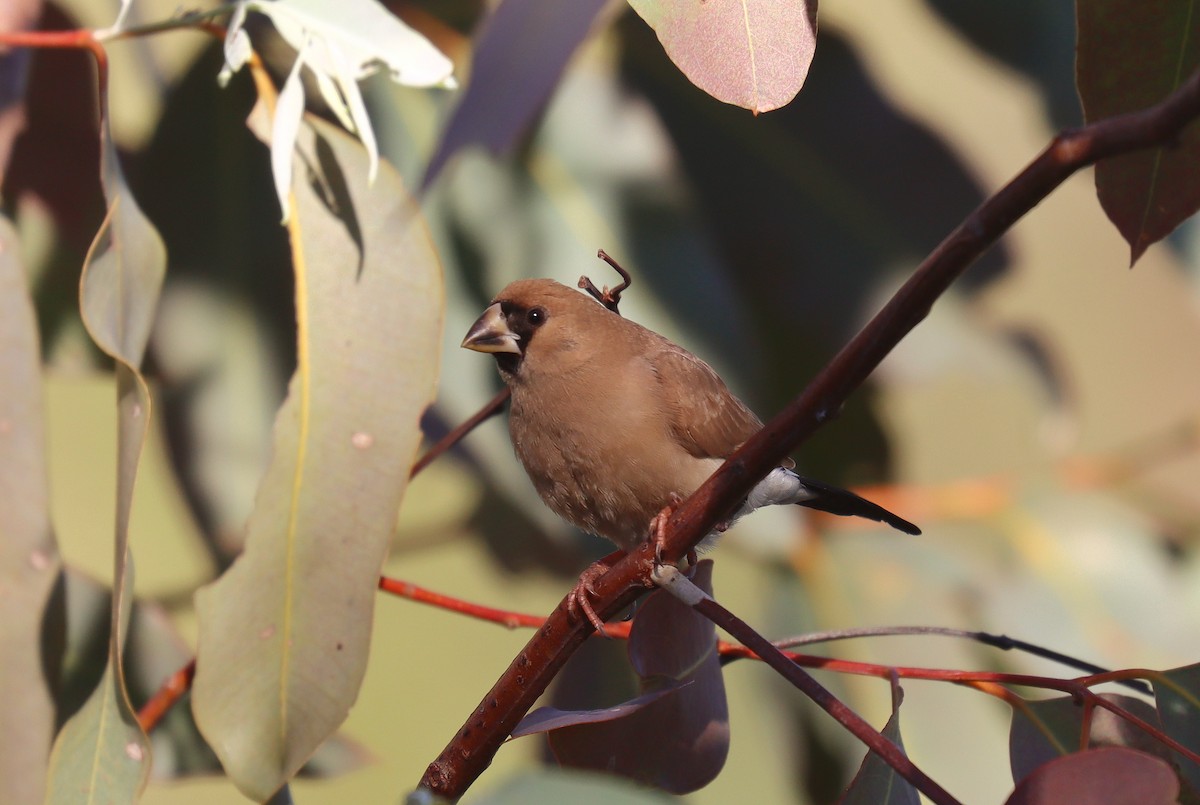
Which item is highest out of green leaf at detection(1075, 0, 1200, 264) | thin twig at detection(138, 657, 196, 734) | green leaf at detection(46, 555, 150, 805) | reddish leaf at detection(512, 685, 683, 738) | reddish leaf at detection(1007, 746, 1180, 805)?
green leaf at detection(1075, 0, 1200, 264)

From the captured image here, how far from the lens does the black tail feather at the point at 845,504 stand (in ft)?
4.40

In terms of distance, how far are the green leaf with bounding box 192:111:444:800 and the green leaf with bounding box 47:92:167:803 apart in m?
0.07

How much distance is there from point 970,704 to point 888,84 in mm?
1094

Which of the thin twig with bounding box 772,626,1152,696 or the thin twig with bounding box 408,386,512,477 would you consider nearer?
the thin twig with bounding box 772,626,1152,696

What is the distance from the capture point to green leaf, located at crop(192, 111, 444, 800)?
111 cm

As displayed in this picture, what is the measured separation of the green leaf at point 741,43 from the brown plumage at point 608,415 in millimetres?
412

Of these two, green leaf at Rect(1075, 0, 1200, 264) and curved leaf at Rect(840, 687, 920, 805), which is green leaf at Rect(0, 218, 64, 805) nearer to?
curved leaf at Rect(840, 687, 920, 805)

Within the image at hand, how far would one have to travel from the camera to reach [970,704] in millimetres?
1919

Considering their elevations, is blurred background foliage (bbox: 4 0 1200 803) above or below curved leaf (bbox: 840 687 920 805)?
below

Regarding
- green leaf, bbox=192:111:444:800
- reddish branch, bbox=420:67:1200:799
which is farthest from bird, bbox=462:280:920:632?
reddish branch, bbox=420:67:1200:799

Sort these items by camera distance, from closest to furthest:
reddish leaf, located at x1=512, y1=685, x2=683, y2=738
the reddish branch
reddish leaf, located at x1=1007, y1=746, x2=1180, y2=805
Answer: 1. the reddish branch
2. reddish leaf, located at x1=1007, y1=746, x2=1180, y2=805
3. reddish leaf, located at x1=512, y1=685, x2=683, y2=738

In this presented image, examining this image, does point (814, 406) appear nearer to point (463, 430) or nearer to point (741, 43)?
point (741, 43)

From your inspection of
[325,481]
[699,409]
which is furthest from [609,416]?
[325,481]

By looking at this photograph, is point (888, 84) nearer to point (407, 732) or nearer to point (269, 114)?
point (269, 114)
